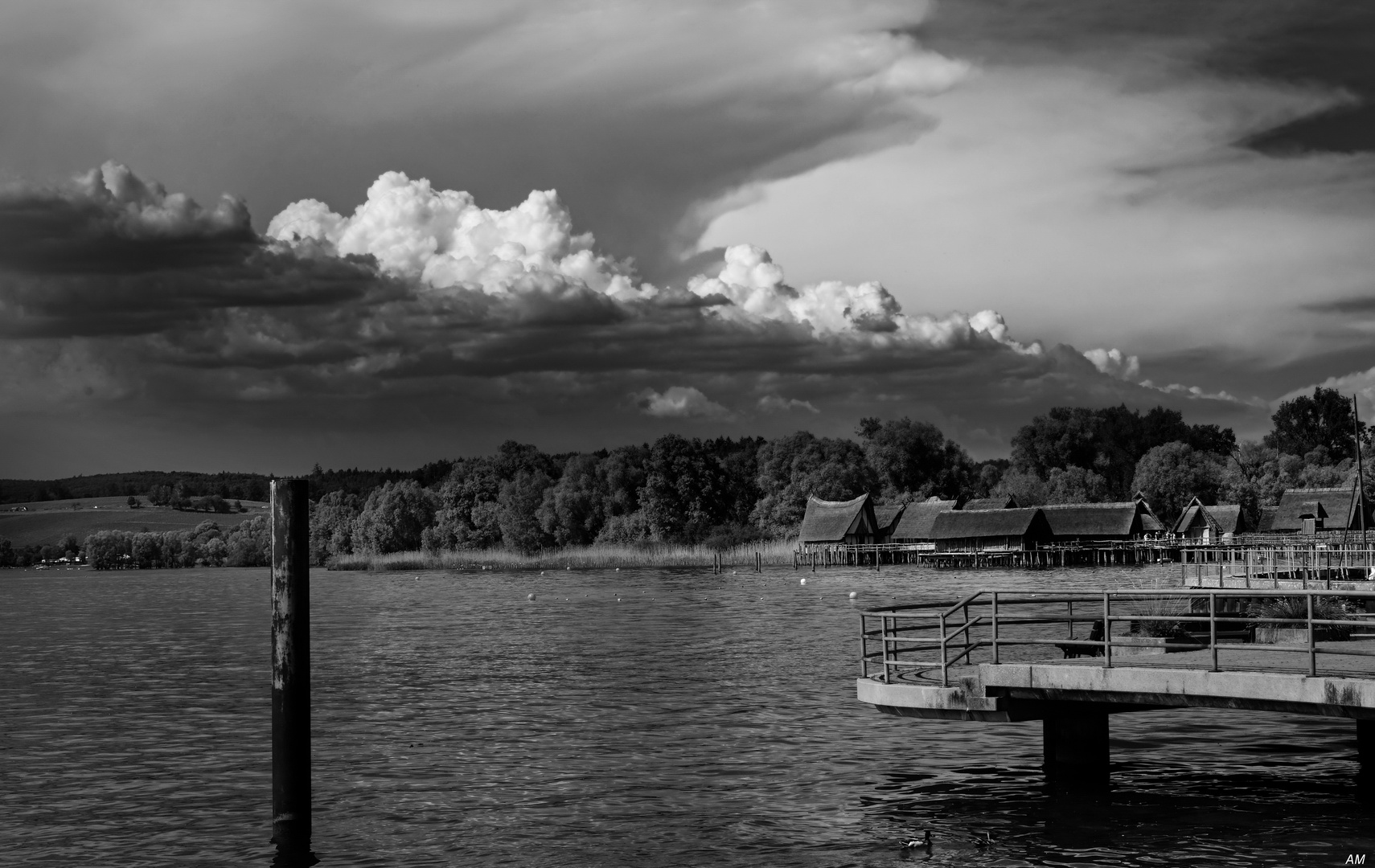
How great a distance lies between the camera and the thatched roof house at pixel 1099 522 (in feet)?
428

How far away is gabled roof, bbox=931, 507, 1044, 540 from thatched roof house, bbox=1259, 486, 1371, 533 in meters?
20.9

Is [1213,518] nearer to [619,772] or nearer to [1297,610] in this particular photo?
[1297,610]

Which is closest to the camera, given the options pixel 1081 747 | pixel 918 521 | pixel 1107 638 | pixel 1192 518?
pixel 1107 638

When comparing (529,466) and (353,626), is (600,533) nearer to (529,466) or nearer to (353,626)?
(529,466)

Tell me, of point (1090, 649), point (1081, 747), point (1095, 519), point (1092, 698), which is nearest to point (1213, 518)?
point (1095, 519)

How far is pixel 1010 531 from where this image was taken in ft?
424

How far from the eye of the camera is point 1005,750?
2797 centimetres

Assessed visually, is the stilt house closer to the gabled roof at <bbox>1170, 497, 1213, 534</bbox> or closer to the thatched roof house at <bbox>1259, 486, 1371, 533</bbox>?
the gabled roof at <bbox>1170, 497, 1213, 534</bbox>

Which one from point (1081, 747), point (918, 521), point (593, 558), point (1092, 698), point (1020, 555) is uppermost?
point (918, 521)

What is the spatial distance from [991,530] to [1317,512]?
1105 inches

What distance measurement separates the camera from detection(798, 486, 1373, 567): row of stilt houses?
129 metres

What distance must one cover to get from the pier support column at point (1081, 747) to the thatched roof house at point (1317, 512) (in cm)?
9482

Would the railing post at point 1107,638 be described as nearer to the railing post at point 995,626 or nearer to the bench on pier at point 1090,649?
the railing post at point 995,626

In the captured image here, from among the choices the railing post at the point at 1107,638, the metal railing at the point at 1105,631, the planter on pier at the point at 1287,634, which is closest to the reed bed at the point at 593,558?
the metal railing at the point at 1105,631
